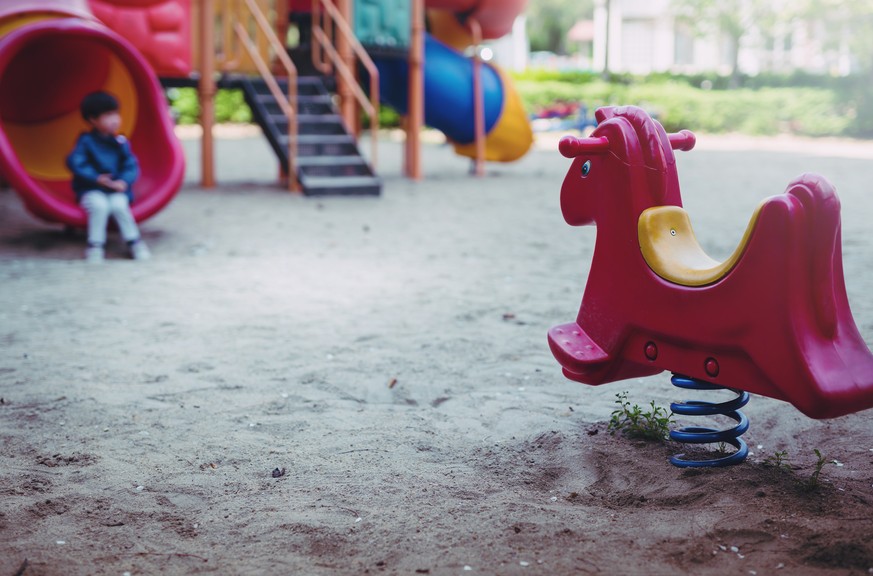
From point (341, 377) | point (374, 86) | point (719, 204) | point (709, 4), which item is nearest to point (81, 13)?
point (374, 86)

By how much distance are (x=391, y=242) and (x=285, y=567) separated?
19.2ft

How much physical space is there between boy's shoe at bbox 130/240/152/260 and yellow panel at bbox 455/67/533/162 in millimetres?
7493

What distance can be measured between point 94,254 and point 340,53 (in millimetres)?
6005

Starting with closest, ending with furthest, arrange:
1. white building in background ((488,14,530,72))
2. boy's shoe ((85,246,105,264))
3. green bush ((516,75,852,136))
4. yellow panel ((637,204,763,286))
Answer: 1. yellow panel ((637,204,763,286))
2. boy's shoe ((85,246,105,264))
3. green bush ((516,75,852,136))
4. white building in background ((488,14,530,72))

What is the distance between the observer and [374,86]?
12.2m

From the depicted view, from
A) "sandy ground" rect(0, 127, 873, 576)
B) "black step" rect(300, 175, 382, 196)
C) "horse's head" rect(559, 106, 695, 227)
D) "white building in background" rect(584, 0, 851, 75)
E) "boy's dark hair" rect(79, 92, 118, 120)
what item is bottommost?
"sandy ground" rect(0, 127, 873, 576)

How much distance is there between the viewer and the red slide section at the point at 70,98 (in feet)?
26.5

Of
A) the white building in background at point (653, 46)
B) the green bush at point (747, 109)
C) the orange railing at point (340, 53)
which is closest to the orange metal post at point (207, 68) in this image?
the orange railing at point (340, 53)

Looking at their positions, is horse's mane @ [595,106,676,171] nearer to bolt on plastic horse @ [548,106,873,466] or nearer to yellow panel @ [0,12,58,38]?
bolt on plastic horse @ [548,106,873,466]

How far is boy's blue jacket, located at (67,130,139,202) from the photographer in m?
7.58

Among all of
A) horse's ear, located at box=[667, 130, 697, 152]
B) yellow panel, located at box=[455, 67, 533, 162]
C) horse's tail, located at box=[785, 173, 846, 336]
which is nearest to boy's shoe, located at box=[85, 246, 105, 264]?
horse's ear, located at box=[667, 130, 697, 152]

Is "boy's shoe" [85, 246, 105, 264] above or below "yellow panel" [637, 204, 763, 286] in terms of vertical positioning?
below

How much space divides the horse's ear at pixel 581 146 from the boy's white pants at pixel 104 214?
519cm

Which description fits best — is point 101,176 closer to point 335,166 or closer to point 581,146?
point 335,166
